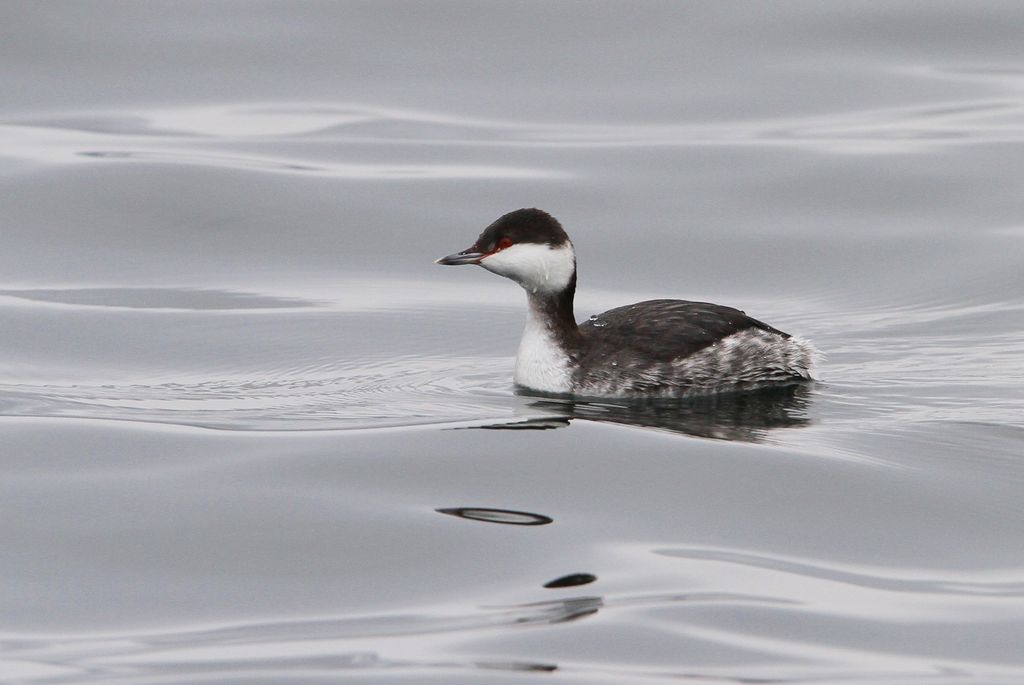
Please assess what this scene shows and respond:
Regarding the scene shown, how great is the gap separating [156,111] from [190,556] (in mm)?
11676

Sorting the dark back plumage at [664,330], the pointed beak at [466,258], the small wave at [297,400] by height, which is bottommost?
the small wave at [297,400]

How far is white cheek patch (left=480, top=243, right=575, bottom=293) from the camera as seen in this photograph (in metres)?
11.0

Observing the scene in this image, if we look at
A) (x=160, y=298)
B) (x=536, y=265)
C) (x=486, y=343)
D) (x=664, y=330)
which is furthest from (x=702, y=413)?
(x=160, y=298)

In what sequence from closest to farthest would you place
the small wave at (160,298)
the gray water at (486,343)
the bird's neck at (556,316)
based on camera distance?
the gray water at (486,343) → the bird's neck at (556,316) → the small wave at (160,298)

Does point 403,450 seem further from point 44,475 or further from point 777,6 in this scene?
point 777,6

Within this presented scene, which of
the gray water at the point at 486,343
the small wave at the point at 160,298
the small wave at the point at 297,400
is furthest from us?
the small wave at the point at 160,298

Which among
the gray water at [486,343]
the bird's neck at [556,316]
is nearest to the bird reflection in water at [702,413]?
the gray water at [486,343]

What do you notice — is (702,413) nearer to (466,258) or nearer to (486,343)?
(466,258)

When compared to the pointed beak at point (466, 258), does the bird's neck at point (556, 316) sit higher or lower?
lower

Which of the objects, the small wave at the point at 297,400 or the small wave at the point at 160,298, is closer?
the small wave at the point at 297,400

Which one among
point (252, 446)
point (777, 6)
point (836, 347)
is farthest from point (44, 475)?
point (777, 6)

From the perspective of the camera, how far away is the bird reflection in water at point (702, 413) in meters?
9.84

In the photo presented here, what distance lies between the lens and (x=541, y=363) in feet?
36.1

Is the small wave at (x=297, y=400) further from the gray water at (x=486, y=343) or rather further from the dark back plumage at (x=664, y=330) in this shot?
the dark back plumage at (x=664, y=330)
